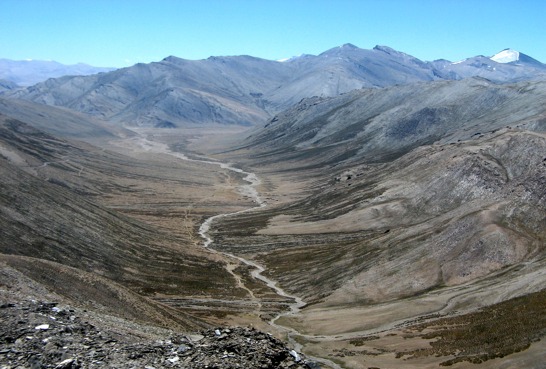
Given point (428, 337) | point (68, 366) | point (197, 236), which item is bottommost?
point (197, 236)

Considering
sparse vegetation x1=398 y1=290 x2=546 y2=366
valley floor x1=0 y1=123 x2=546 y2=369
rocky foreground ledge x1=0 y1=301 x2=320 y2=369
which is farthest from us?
valley floor x1=0 y1=123 x2=546 y2=369

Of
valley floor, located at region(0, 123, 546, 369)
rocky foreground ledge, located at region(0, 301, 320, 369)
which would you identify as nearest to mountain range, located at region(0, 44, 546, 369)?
rocky foreground ledge, located at region(0, 301, 320, 369)

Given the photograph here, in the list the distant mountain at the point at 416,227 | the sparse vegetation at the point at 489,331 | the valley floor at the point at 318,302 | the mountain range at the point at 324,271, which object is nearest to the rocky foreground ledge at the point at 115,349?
the mountain range at the point at 324,271

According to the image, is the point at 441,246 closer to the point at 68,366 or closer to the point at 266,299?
the point at 266,299

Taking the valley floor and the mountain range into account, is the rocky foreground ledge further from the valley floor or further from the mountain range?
the valley floor

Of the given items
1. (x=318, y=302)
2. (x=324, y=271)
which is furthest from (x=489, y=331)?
(x=324, y=271)

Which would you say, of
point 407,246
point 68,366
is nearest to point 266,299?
point 407,246

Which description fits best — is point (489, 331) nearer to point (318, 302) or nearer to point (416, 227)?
point (318, 302)

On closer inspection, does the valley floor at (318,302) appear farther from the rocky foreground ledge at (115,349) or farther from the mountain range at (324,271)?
the rocky foreground ledge at (115,349)
